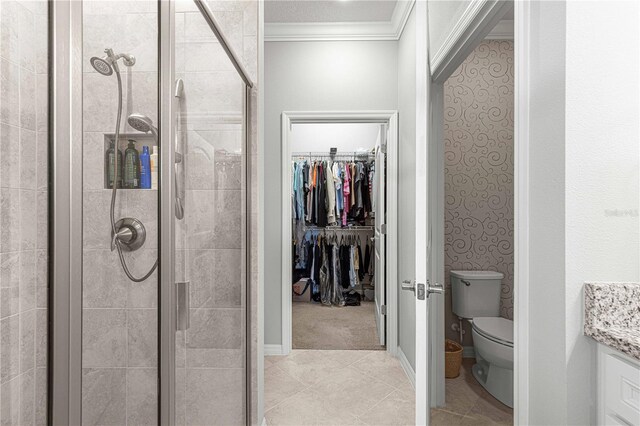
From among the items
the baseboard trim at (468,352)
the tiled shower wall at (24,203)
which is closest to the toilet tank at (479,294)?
the baseboard trim at (468,352)

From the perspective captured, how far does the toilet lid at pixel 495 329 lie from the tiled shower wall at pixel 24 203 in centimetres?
211

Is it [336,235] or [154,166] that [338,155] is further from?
[154,166]

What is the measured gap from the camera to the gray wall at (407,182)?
88.8 inches

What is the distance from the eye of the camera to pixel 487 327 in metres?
2.15

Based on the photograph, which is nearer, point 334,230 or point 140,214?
point 140,214

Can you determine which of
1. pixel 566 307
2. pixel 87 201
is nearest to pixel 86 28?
pixel 87 201

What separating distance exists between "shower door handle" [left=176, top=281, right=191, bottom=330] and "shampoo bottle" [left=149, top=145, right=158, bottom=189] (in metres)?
0.29

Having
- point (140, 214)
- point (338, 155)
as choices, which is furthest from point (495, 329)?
Result: point (338, 155)

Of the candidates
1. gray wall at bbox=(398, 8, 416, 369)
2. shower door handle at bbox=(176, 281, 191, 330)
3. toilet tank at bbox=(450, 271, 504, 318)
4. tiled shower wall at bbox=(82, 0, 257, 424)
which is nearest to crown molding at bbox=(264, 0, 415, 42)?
gray wall at bbox=(398, 8, 416, 369)

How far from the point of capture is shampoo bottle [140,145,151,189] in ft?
2.41

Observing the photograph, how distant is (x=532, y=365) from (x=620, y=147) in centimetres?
71

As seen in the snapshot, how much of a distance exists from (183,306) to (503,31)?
293cm

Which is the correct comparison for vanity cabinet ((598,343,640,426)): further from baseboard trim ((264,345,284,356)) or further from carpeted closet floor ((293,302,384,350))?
baseboard trim ((264,345,284,356))

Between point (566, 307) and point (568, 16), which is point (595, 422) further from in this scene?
point (568, 16)
